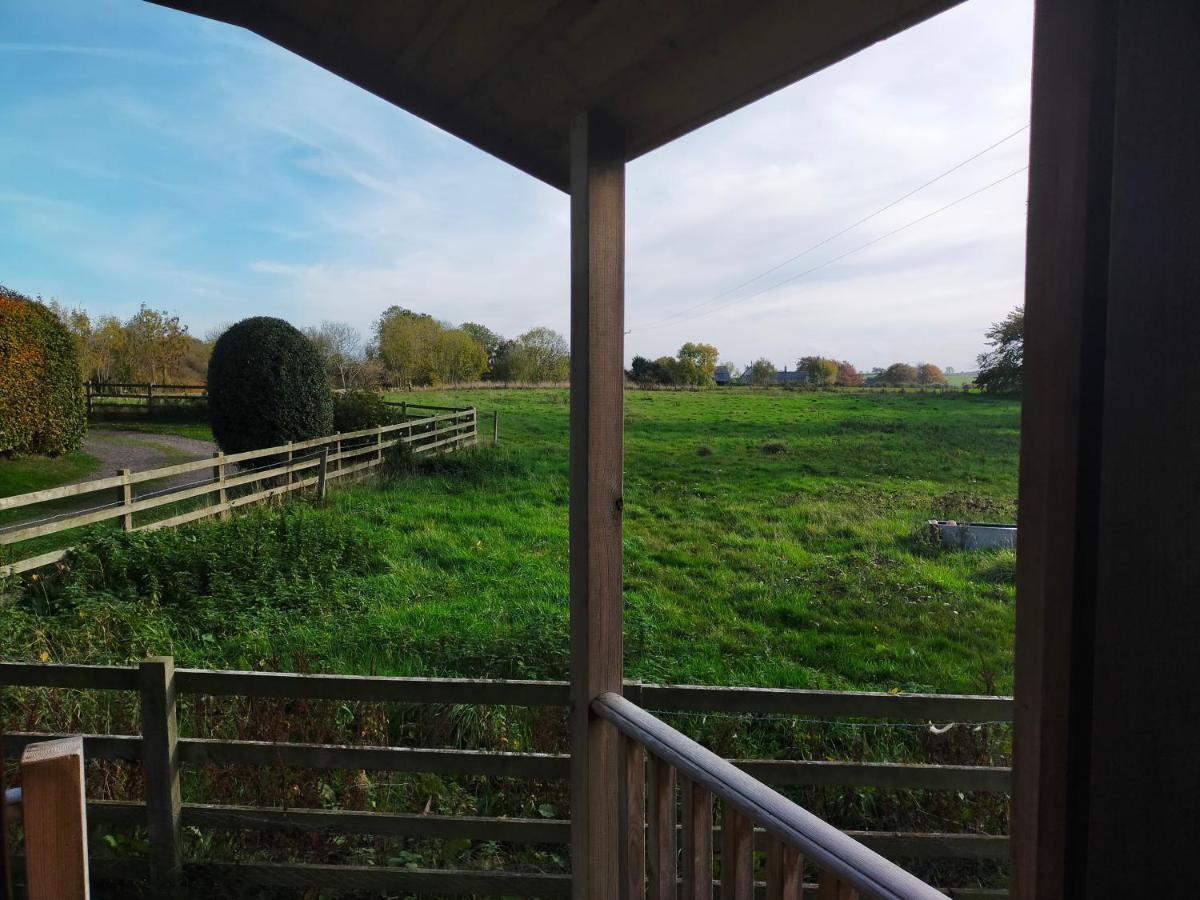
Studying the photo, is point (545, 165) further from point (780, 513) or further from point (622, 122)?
point (780, 513)

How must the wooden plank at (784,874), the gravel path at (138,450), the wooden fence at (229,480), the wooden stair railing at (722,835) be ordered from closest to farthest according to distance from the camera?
the wooden stair railing at (722,835), the wooden plank at (784,874), the wooden fence at (229,480), the gravel path at (138,450)

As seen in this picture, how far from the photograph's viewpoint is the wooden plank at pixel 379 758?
207cm


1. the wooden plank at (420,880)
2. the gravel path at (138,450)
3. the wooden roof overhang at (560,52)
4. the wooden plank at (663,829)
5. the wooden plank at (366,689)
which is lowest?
the wooden plank at (420,880)

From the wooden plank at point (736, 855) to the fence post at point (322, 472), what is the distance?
405 cm

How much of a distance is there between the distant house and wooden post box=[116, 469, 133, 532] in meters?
3.48

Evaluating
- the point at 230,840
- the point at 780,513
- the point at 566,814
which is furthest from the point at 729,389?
the point at 230,840

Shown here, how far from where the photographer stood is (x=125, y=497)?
362cm

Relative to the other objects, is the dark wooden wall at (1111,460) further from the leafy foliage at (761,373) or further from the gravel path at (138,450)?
the gravel path at (138,450)

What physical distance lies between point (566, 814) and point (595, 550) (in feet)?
5.15

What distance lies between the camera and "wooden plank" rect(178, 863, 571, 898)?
2.09m

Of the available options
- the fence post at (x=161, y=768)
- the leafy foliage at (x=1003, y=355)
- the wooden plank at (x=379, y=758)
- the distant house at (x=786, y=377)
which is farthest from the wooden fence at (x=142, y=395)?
the leafy foliage at (x=1003, y=355)

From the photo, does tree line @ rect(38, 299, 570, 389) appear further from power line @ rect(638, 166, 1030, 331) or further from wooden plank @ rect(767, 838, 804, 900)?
wooden plank @ rect(767, 838, 804, 900)

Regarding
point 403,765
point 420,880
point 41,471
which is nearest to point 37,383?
point 41,471

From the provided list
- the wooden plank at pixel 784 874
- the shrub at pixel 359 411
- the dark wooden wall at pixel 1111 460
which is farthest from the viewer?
the shrub at pixel 359 411
